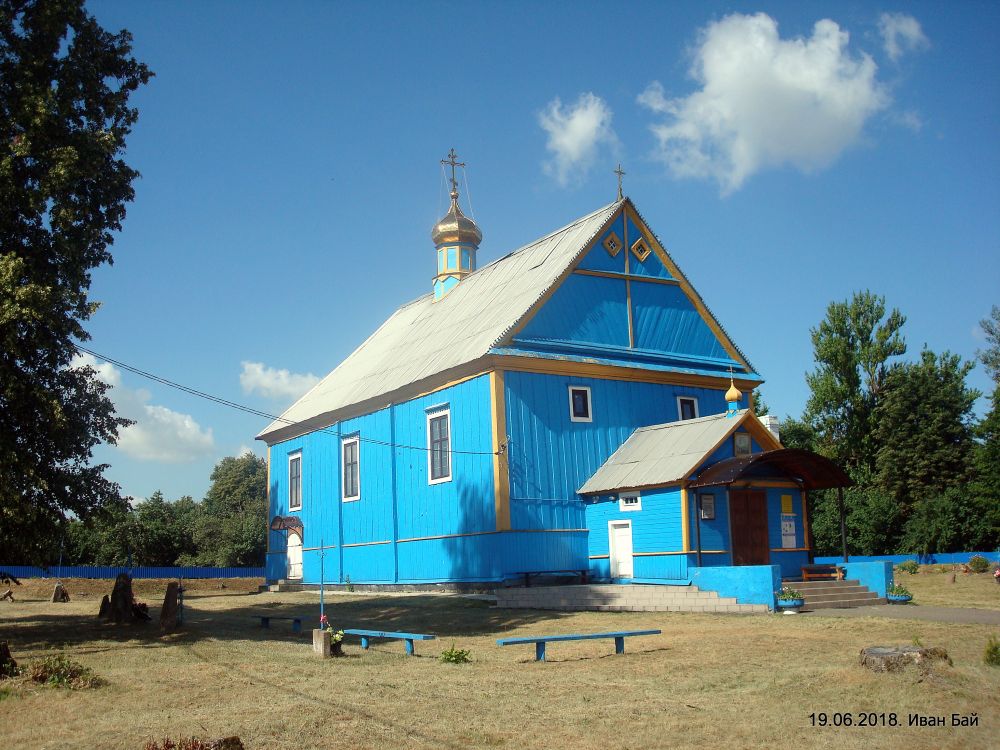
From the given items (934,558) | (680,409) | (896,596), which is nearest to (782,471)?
(896,596)

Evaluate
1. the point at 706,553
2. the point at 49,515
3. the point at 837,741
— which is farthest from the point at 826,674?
the point at 49,515

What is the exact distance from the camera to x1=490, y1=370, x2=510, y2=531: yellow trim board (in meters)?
24.8

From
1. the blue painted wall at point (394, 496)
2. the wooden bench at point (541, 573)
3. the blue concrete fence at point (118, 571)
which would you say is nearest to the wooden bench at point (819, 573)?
the wooden bench at point (541, 573)

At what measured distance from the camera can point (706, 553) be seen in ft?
74.7

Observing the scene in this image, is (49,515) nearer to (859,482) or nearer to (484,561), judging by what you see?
(484,561)

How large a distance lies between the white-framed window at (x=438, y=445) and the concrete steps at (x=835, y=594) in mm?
10057

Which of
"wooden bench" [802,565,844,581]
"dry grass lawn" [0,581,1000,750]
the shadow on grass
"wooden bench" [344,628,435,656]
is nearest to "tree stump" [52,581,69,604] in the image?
the shadow on grass

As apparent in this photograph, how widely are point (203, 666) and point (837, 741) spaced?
842 centimetres

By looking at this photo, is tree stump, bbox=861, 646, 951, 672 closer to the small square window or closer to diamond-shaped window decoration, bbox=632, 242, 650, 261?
the small square window

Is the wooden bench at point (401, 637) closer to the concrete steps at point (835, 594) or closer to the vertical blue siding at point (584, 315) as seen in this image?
the concrete steps at point (835, 594)

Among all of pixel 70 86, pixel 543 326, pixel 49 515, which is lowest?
pixel 49 515

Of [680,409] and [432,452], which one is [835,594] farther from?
[432,452]

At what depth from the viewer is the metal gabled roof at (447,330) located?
27641 millimetres

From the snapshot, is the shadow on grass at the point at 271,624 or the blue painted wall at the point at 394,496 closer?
the shadow on grass at the point at 271,624
